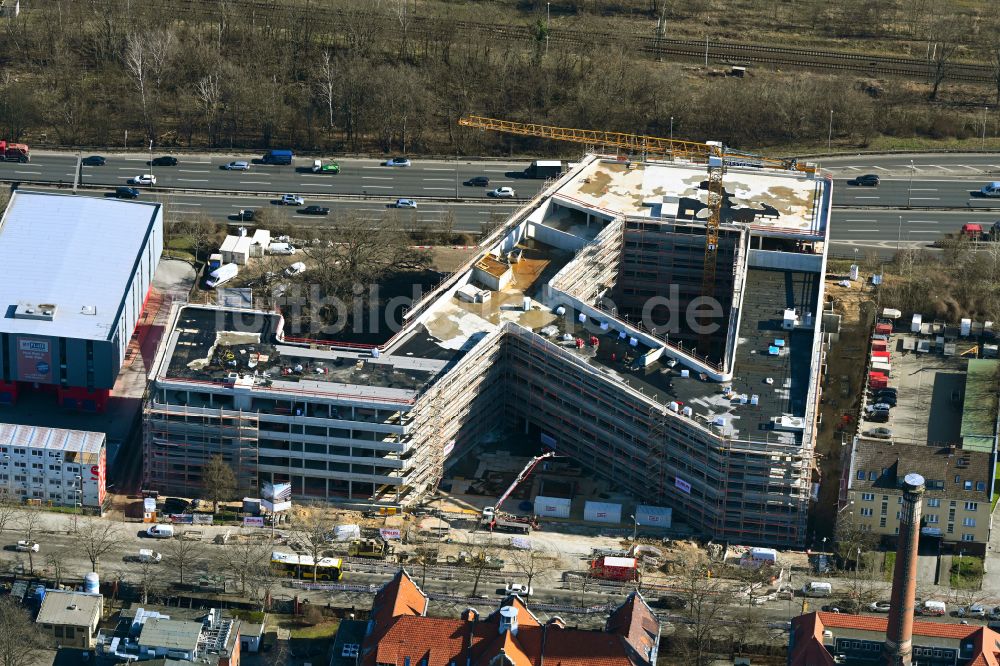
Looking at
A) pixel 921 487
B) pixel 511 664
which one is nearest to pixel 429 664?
pixel 511 664

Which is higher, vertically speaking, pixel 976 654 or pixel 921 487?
pixel 921 487

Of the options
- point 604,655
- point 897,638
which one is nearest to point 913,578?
point 897,638

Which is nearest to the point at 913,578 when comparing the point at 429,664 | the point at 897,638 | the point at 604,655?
the point at 897,638

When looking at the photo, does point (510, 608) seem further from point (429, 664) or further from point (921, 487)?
point (921, 487)

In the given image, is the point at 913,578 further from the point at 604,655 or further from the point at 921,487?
the point at 604,655
